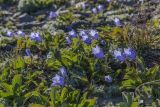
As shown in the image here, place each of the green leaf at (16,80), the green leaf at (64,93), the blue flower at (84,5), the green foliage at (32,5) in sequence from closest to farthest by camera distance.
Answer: the green leaf at (64,93)
the green leaf at (16,80)
the blue flower at (84,5)
the green foliage at (32,5)

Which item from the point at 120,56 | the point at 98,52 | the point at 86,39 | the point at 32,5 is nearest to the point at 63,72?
the point at 98,52

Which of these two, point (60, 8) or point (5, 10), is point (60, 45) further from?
point (5, 10)

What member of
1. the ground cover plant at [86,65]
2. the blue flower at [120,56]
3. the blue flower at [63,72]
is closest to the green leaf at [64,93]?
the ground cover plant at [86,65]

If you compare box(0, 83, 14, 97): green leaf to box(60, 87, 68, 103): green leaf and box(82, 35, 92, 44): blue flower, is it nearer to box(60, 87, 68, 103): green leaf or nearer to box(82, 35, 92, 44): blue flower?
box(60, 87, 68, 103): green leaf

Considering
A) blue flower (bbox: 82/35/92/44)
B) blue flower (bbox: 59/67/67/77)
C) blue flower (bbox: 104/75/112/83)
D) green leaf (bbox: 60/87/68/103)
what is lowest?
blue flower (bbox: 104/75/112/83)

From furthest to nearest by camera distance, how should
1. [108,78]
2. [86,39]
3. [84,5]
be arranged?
[84,5] → [86,39] → [108,78]

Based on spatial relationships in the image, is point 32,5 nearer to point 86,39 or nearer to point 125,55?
point 86,39

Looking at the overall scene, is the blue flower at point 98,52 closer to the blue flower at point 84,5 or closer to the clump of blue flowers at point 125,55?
the clump of blue flowers at point 125,55

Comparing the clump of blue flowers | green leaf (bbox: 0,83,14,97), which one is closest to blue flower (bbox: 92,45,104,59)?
the clump of blue flowers

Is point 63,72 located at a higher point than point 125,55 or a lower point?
lower
